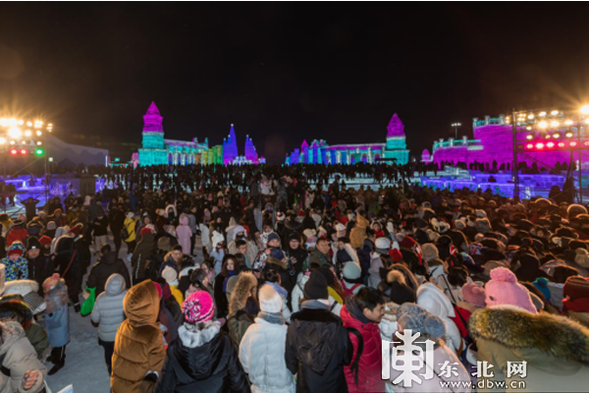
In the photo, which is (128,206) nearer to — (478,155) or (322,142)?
(478,155)

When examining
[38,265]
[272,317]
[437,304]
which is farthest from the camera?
[38,265]

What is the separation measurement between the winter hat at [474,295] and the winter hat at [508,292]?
25cm

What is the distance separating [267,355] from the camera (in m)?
2.82

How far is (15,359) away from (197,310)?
1653 millimetres

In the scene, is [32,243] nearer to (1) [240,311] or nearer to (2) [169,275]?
(2) [169,275]

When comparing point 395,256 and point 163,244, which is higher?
point 163,244

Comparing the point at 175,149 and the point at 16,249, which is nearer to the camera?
the point at 16,249

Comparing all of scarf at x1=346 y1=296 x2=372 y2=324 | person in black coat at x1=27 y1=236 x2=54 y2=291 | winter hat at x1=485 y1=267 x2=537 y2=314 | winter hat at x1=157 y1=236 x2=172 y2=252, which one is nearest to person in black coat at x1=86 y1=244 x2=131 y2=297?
winter hat at x1=157 y1=236 x2=172 y2=252

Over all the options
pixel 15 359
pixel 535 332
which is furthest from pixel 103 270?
pixel 535 332

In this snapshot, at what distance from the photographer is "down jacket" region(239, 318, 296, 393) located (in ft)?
9.22

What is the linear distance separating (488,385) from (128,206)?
1407 cm

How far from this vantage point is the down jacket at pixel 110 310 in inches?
152

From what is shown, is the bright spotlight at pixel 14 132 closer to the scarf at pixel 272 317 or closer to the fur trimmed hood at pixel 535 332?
the scarf at pixel 272 317

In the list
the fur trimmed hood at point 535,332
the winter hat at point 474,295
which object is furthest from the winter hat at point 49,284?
the winter hat at point 474,295
